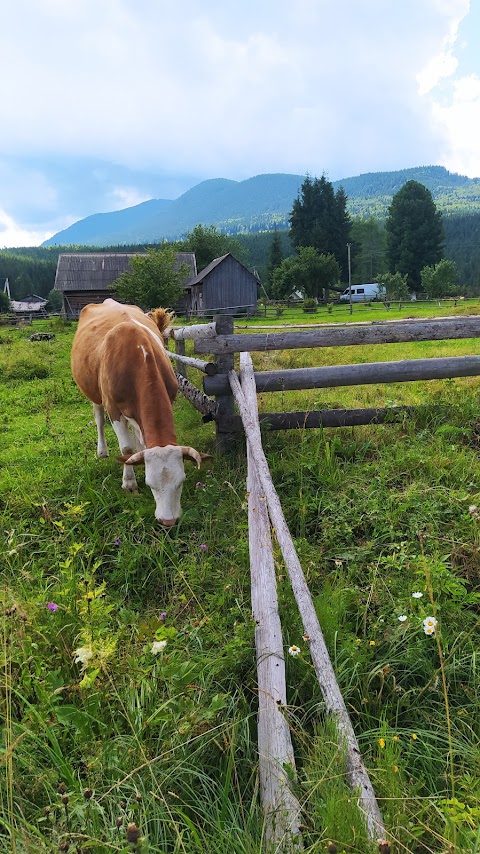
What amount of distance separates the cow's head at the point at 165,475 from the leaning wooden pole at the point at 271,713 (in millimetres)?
1097

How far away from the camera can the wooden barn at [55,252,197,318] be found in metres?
47.3

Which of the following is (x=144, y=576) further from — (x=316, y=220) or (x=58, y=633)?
(x=316, y=220)

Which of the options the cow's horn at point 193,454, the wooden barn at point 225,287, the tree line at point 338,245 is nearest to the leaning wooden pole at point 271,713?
the cow's horn at point 193,454

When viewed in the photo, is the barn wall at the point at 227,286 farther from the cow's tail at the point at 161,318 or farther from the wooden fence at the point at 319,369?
the wooden fence at the point at 319,369

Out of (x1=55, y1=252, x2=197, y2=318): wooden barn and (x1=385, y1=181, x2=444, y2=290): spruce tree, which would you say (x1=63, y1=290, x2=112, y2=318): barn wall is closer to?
(x1=55, y1=252, x2=197, y2=318): wooden barn

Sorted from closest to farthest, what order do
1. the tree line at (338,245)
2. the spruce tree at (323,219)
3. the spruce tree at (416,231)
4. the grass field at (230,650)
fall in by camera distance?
1. the grass field at (230,650)
2. the tree line at (338,245)
3. the spruce tree at (416,231)
4. the spruce tree at (323,219)

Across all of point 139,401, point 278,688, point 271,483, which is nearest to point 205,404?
point 139,401

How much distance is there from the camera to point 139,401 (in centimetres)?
458

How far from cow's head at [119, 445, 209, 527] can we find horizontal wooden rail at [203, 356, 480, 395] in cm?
152

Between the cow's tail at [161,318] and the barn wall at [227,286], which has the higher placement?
the barn wall at [227,286]

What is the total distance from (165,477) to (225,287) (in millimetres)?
44701

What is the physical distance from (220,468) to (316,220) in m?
73.0

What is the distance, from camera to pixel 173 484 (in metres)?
3.94

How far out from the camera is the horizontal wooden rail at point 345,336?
5.20 meters
